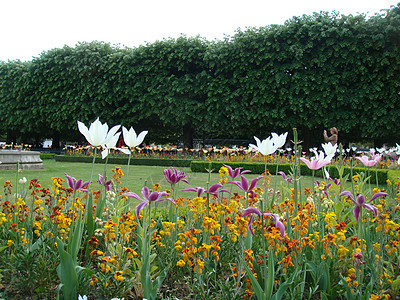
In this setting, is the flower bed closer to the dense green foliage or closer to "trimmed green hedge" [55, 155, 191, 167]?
"trimmed green hedge" [55, 155, 191, 167]

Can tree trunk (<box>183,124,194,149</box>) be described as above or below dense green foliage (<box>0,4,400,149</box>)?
below

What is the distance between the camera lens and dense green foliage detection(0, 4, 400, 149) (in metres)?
15.6

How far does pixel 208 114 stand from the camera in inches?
711

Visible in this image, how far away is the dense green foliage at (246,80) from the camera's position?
15602 millimetres

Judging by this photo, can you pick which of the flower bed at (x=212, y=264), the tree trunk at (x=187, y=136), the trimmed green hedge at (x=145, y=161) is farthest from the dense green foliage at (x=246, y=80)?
the flower bed at (x=212, y=264)

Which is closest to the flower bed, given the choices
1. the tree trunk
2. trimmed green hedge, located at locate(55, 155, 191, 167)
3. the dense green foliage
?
trimmed green hedge, located at locate(55, 155, 191, 167)

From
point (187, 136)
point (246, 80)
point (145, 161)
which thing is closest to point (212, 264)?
point (145, 161)

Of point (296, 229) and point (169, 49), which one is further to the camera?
point (169, 49)

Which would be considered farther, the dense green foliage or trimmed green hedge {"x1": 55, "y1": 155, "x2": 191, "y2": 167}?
the dense green foliage

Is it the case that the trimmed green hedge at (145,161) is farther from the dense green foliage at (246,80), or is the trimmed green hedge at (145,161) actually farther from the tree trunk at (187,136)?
the tree trunk at (187,136)

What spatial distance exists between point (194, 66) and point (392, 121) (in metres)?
10.6

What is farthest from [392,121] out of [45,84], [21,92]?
[21,92]

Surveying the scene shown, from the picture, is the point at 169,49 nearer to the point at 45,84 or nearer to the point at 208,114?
the point at 208,114

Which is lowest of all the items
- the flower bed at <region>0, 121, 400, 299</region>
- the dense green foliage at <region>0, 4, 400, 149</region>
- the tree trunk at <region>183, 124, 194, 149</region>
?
the flower bed at <region>0, 121, 400, 299</region>
